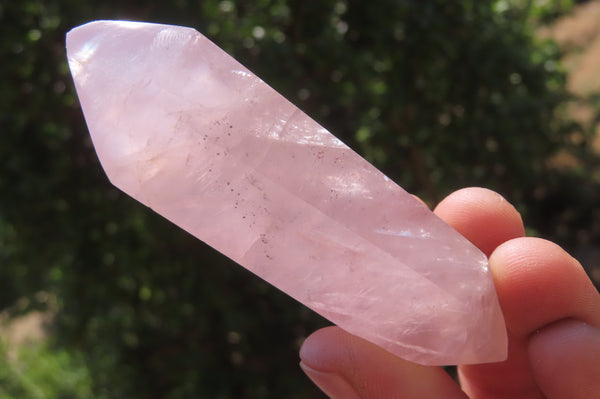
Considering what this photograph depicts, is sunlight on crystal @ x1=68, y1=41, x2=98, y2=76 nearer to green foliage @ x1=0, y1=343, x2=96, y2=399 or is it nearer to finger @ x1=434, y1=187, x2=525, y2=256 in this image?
finger @ x1=434, y1=187, x2=525, y2=256

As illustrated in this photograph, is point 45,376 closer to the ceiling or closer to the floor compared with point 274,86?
closer to the floor

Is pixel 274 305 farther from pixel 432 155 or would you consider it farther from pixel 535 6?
pixel 535 6

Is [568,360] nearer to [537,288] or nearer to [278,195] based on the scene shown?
[537,288]

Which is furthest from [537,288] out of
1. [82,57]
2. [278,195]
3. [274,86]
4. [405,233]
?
[274,86]

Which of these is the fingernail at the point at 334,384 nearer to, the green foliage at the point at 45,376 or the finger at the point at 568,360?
the finger at the point at 568,360

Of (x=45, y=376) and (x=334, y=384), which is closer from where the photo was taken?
(x=334, y=384)

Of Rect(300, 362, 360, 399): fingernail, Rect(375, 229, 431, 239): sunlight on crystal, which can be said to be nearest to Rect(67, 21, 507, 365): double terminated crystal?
Rect(375, 229, 431, 239): sunlight on crystal

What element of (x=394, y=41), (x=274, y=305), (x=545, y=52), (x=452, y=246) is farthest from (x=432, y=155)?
(x=452, y=246)
